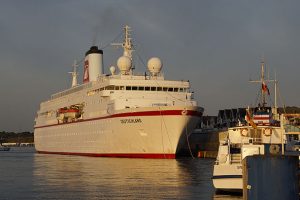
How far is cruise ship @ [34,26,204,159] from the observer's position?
1937 inches

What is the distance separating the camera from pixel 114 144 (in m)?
53.3

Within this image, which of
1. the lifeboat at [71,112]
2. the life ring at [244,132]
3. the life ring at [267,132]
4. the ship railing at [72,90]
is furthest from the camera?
the lifeboat at [71,112]

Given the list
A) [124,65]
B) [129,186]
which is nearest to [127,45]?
[124,65]

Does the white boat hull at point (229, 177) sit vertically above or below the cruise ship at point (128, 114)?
below

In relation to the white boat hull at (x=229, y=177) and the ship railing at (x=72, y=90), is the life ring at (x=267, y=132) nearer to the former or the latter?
the white boat hull at (x=229, y=177)

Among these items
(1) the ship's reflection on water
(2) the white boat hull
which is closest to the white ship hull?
(1) the ship's reflection on water

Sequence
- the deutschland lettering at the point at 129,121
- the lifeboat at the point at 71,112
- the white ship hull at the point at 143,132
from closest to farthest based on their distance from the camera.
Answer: the white ship hull at the point at 143,132 → the deutschland lettering at the point at 129,121 → the lifeboat at the point at 71,112

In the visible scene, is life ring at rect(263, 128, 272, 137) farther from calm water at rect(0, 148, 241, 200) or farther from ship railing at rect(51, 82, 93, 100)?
ship railing at rect(51, 82, 93, 100)

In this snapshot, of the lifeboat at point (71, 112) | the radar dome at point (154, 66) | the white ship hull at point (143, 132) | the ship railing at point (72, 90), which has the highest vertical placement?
the radar dome at point (154, 66)

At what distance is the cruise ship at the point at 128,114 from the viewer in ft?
161

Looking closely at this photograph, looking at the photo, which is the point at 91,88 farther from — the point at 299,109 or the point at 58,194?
the point at 299,109

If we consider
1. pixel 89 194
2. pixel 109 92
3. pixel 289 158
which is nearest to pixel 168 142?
pixel 109 92

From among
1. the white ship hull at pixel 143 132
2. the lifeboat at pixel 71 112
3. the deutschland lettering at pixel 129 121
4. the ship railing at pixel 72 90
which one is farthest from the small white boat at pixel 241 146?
the lifeboat at pixel 71 112

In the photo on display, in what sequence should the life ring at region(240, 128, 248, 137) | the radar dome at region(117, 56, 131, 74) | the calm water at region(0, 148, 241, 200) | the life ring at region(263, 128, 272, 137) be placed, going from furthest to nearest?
the radar dome at region(117, 56, 131, 74), the life ring at region(240, 128, 248, 137), the life ring at region(263, 128, 272, 137), the calm water at region(0, 148, 241, 200)
